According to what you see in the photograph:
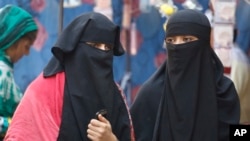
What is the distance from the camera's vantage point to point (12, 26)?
347 centimetres

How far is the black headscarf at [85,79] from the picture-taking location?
9.30 feet

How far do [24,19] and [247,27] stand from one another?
1757 mm

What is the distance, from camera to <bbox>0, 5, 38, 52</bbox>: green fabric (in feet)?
11.3

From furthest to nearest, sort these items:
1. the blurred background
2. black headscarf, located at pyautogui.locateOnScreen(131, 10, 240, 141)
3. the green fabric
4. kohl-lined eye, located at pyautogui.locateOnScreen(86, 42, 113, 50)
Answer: the blurred background
the green fabric
black headscarf, located at pyautogui.locateOnScreen(131, 10, 240, 141)
kohl-lined eye, located at pyautogui.locateOnScreen(86, 42, 113, 50)

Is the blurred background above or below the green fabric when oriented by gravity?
below

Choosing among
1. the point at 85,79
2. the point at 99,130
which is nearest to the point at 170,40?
the point at 85,79

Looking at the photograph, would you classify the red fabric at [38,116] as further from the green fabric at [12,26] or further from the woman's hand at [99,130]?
the green fabric at [12,26]

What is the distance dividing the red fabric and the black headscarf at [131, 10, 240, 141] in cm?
54

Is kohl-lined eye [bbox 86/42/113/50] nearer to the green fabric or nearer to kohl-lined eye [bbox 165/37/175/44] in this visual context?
kohl-lined eye [bbox 165/37/175/44]

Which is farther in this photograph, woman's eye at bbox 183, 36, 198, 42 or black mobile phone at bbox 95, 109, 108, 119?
woman's eye at bbox 183, 36, 198, 42

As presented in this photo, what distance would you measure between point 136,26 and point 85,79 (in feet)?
6.23

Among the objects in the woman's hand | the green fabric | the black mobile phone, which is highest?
the green fabric

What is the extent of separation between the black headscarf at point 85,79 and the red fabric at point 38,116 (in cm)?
4

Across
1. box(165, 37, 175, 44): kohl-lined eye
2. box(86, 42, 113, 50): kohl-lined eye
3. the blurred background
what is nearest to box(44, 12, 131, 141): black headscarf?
box(86, 42, 113, 50): kohl-lined eye
